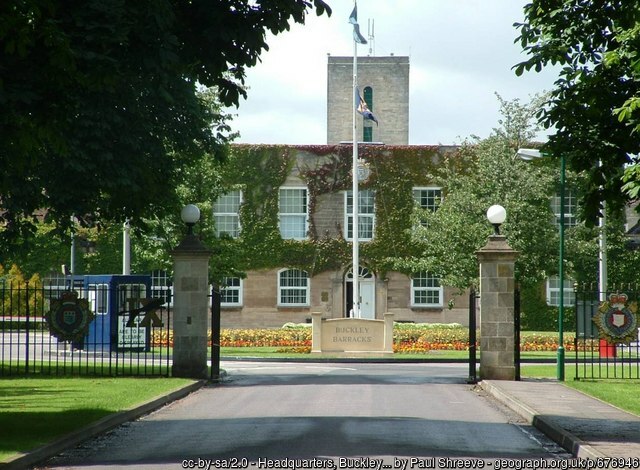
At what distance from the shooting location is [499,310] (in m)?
22.7

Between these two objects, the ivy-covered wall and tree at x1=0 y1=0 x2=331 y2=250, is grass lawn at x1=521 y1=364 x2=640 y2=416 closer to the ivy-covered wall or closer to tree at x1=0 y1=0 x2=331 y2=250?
tree at x1=0 y1=0 x2=331 y2=250

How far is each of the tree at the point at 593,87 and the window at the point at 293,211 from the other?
34.2 meters

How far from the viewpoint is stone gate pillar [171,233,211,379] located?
2277cm

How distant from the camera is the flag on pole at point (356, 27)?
45.6 meters

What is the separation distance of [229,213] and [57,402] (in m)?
35.8

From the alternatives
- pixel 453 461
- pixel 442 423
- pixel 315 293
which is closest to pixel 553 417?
pixel 442 423

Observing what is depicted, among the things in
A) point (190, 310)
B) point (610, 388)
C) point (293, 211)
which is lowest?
point (610, 388)

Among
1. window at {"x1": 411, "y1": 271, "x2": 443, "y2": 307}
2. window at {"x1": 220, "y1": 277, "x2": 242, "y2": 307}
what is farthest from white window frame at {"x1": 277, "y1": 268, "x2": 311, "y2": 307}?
window at {"x1": 411, "y1": 271, "x2": 443, "y2": 307}

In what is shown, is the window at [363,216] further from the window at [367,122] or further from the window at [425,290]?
the window at [367,122]

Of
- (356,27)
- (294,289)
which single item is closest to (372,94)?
(294,289)

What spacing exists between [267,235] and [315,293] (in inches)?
139

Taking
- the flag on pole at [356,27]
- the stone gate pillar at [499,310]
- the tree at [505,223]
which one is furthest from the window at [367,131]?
the stone gate pillar at [499,310]

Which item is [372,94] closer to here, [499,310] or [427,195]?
[427,195]

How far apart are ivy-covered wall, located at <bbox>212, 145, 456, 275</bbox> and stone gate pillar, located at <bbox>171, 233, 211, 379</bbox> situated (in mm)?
29085
